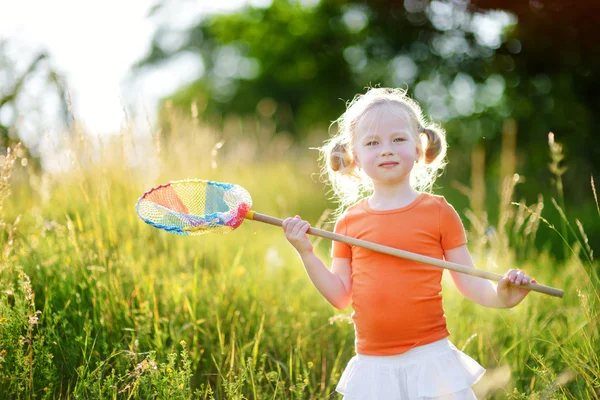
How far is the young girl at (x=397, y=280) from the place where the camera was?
7.76 ft

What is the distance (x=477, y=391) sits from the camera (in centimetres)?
274

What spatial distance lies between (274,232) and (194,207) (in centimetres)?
415

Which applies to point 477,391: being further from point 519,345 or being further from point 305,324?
point 305,324

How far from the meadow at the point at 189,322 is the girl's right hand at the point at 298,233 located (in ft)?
1.49

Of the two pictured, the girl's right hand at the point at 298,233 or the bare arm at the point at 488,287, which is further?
the girl's right hand at the point at 298,233

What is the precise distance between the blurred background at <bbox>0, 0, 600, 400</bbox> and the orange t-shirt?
1.33ft

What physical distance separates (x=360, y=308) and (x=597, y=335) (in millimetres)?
1186

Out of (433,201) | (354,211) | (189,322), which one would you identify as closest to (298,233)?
(354,211)

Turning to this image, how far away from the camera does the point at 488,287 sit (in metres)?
2.44

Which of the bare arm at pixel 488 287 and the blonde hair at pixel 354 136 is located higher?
the blonde hair at pixel 354 136

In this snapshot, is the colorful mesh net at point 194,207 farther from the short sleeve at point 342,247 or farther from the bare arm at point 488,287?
the bare arm at point 488,287

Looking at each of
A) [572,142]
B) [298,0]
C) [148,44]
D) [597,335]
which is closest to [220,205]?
[597,335]

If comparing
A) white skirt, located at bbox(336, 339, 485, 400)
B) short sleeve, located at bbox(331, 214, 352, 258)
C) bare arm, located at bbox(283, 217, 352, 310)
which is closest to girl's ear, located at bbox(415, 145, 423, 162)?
short sleeve, located at bbox(331, 214, 352, 258)

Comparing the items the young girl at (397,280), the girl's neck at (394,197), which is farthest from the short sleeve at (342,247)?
the girl's neck at (394,197)
